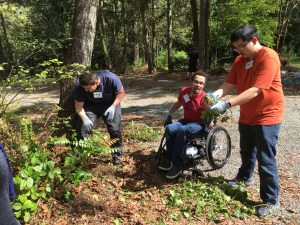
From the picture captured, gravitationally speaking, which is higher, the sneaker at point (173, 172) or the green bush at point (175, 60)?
the green bush at point (175, 60)

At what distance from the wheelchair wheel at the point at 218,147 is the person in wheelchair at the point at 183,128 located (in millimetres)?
202

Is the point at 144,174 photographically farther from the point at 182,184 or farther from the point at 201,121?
the point at 201,121

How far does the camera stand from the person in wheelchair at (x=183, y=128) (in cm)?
462

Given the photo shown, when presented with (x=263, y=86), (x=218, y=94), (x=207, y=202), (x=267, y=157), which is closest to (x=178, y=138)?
(x=218, y=94)

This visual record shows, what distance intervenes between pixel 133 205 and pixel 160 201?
0.36 m

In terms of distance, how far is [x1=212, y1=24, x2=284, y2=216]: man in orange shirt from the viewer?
12.0 ft

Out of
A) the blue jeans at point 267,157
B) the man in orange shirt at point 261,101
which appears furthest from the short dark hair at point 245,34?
the blue jeans at point 267,157

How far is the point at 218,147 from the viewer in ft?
17.0

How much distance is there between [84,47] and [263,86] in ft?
9.84

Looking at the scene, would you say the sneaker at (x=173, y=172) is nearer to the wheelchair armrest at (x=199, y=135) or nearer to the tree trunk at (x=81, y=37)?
the wheelchair armrest at (x=199, y=135)

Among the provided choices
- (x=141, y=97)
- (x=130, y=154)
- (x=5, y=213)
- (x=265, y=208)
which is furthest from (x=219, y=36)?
(x=5, y=213)

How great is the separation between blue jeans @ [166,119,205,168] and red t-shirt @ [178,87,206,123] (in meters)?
0.15

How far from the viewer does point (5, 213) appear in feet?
6.80

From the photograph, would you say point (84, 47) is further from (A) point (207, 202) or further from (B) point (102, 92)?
(A) point (207, 202)
